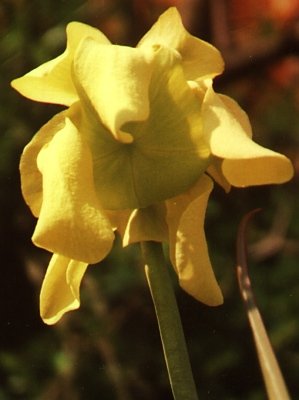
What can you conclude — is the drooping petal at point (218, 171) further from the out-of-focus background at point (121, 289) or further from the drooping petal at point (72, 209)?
the out-of-focus background at point (121, 289)

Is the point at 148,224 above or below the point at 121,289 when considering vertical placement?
above

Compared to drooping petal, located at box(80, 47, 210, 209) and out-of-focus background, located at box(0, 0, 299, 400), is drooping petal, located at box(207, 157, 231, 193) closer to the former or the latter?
drooping petal, located at box(80, 47, 210, 209)

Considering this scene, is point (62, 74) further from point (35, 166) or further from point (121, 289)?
point (121, 289)

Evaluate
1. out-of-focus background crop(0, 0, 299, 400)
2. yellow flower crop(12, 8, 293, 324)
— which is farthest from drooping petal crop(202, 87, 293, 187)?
out-of-focus background crop(0, 0, 299, 400)

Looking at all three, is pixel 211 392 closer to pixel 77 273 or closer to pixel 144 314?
pixel 144 314

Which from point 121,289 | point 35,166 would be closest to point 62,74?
point 35,166

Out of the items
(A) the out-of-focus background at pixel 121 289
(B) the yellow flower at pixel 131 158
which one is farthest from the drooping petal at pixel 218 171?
(A) the out-of-focus background at pixel 121 289
